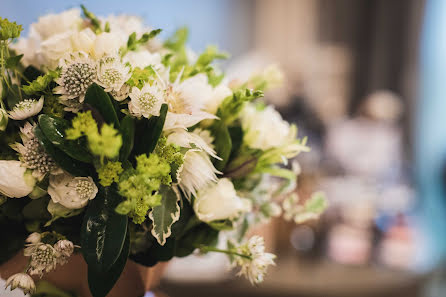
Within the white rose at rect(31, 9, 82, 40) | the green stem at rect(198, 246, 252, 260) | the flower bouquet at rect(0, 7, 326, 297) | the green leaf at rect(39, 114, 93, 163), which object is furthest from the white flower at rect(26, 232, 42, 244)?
the white rose at rect(31, 9, 82, 40)

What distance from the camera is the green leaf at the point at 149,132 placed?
0.53 meters

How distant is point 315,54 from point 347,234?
2.38 metres

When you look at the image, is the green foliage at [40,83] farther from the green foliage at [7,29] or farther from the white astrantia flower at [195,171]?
the white astrantia flower at [195,171]

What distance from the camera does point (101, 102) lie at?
519 millimetres

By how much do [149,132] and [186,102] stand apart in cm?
8

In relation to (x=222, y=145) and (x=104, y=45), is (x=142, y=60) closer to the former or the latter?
(x=104, y=45)

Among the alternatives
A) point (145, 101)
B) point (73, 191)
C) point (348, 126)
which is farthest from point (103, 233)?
point (348, 126)

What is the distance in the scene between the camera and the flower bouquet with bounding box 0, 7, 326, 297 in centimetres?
51

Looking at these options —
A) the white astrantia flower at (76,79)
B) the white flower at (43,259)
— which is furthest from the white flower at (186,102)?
the white flower at (43,259)

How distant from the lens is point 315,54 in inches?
152

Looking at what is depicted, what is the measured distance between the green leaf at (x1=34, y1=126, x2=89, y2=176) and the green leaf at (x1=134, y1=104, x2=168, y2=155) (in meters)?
0.07

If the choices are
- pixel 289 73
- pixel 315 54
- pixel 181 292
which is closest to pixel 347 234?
pixel 181 292

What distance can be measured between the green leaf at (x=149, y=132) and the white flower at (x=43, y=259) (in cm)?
16

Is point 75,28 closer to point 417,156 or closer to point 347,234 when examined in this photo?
point 347,234
